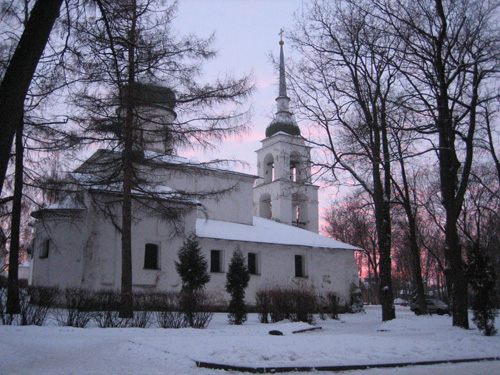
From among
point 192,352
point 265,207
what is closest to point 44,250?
point 192,352

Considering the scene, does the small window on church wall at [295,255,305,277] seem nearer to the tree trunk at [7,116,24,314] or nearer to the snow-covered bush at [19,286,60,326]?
the tree trunk at [7,116,24,314]

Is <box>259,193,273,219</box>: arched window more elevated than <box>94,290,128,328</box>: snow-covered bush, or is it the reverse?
<box>259,193,273,219</box>: arched window

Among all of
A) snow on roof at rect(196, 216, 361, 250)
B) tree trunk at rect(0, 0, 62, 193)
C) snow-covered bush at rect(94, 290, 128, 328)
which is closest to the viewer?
tree trunk at rect(0, 0, 62, 193)

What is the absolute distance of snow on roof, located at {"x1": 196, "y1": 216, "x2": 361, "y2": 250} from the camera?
26219mm

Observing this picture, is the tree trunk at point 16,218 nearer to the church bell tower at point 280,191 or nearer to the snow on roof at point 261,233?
the snow on roof at point 261,233

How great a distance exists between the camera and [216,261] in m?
25.9

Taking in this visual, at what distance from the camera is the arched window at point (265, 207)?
129 feet

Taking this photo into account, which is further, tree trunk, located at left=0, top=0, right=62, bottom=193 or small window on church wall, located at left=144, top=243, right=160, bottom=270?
small window on church wall, located at left=144, top=243, right=160, bottom=270

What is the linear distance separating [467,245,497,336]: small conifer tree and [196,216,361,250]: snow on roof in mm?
14912

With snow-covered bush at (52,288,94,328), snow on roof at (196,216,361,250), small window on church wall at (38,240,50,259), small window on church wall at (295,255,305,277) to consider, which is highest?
snow on roof at (196,216,361,250)

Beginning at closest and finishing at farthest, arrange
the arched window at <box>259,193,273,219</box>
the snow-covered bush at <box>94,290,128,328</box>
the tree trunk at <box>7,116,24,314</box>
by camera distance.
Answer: the snow-covered bush at <box>94,290,128,328</box> < the tree trunk at <box>7,116,24,314</box> < the arched window at <box>259,193,273,219</box>

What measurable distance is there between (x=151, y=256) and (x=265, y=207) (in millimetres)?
18673

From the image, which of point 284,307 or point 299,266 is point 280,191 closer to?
point 299,266

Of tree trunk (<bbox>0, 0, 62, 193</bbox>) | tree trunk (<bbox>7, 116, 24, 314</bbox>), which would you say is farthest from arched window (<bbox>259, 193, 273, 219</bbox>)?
tree trunk (<bbox>0, 0, 62, 193</bbox>)
